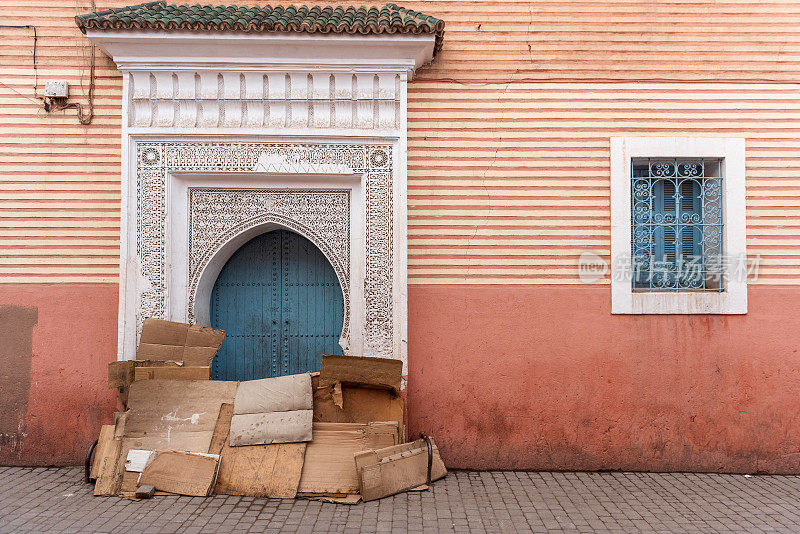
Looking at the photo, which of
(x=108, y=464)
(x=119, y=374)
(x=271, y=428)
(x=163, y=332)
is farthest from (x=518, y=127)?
(x=108, y=464)

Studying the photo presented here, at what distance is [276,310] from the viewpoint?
5105mm

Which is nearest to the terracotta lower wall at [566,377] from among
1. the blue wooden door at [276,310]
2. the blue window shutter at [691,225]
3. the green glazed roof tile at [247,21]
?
the blue window shutter at [691,225]

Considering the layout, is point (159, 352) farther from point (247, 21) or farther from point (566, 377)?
point (566, 377)

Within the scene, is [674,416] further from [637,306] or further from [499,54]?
[499,54]

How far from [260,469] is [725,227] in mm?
4514

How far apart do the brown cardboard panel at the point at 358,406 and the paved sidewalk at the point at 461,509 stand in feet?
2.16

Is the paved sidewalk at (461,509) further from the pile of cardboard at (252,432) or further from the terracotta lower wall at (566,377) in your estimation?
the terracotta lower wall at (566,377)

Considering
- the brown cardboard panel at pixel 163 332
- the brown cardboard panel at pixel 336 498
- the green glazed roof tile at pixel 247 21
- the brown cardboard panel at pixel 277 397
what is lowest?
the brown cardboard panel at pixel 336 498

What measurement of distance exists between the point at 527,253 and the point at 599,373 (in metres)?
1.24

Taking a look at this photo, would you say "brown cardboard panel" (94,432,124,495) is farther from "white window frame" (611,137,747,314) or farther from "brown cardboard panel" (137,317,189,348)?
"white window frame" (611,137,747,314)

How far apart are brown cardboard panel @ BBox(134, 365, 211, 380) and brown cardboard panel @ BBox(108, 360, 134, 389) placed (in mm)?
61

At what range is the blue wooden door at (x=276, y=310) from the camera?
509cm

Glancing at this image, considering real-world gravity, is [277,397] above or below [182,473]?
above

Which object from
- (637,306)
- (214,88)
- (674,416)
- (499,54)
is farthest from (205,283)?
(674,416)
